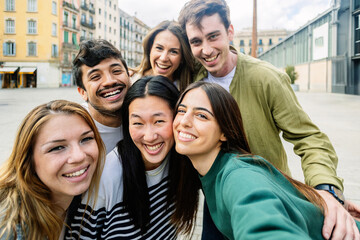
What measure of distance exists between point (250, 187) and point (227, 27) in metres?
1.74

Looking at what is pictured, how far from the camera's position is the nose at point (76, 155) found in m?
1.77

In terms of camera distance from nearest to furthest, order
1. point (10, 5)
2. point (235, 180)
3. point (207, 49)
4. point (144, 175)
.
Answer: point (235, 180), point (144, 175), point (207, 49), point (10, 5)

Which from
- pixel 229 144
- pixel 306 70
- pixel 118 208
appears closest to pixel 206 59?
pixel 229 144

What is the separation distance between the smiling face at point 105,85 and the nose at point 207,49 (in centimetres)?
84

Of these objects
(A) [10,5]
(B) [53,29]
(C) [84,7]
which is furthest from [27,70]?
(C) [84,7]

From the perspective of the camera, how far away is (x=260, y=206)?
1.08m

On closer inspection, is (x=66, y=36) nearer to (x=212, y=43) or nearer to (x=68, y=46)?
(x=68, y=46)

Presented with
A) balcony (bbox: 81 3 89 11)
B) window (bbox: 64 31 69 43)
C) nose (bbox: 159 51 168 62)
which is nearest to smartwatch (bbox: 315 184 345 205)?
nose (bbox: 159 51 168 62)

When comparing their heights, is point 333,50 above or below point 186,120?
above

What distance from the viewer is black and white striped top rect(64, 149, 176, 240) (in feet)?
6.32

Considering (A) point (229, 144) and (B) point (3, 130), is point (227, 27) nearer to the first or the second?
(A) point (229, 144)

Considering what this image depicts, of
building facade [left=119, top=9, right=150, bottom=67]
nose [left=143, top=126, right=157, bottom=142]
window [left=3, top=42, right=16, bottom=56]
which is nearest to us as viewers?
nose [left=143, top=126, right=157, bottom=142]

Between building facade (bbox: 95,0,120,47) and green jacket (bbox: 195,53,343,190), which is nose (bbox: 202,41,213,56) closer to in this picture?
green jacket (bbox: 195,53,343,190)

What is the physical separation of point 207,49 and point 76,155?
1.39 m
